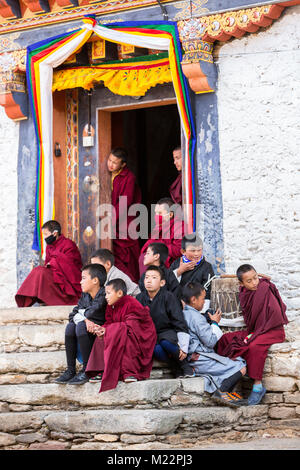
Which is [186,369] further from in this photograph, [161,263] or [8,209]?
[8,209]

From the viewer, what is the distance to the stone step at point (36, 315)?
640 centimetres

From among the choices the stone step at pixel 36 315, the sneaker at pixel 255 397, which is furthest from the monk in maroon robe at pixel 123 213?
the sneaker at pixel 255 397

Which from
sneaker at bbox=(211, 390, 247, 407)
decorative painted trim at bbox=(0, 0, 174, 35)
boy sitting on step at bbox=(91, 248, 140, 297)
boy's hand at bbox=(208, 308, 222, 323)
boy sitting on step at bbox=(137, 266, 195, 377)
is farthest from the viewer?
decorative painted trim at bbox=(0, 0, 174, 35)

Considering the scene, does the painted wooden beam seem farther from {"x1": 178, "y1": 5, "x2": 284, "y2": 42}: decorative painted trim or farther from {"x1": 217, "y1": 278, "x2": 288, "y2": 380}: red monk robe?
{"x1": 217, "y1": 278, "x2": 288, "y2": 380}: red monk robe

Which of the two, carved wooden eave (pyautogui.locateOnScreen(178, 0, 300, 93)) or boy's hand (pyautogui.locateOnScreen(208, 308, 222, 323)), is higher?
carved wooden eave (pyautogui.locateOnScreen(178, 0, 300, 93))

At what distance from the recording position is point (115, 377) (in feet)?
16.6

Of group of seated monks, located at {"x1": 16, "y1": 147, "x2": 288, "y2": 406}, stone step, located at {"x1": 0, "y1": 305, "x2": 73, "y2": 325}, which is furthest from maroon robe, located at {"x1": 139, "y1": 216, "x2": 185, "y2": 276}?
stone step, located at {"x1": 0, "y1": 305, "x2": 73, "y2": 325}

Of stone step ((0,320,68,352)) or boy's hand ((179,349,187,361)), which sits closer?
boy's hand ((179,349,187,361))

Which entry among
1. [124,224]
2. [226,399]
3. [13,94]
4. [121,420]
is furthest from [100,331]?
[13,94]

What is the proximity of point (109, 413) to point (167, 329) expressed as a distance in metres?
0.85

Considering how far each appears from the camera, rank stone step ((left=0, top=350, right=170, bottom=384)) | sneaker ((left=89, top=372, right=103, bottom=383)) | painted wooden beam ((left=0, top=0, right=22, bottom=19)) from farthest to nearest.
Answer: painted wooden beam ((left=0, top=0, right=22, bottom=19))
stone step ((left=0, top=350, right=170, bottom=384))
sneaker ((left=89, top=372, right=103, bottom=383))

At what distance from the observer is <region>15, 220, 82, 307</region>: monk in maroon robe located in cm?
682

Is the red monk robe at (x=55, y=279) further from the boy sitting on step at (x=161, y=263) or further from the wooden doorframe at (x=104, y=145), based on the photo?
the boy sitting on step at (x=161, y=263)

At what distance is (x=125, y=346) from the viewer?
17.0 feet
